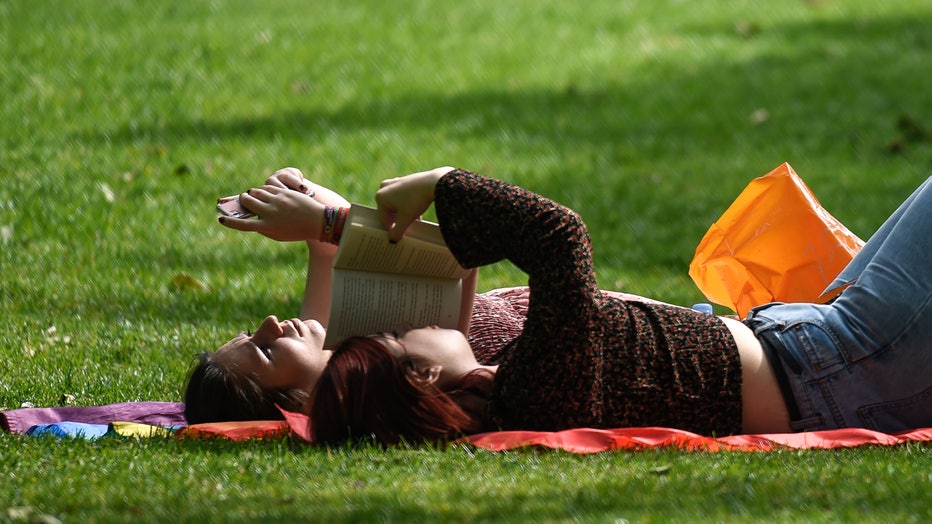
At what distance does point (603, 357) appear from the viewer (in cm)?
373

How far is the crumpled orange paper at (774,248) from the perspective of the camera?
4664 millimetres

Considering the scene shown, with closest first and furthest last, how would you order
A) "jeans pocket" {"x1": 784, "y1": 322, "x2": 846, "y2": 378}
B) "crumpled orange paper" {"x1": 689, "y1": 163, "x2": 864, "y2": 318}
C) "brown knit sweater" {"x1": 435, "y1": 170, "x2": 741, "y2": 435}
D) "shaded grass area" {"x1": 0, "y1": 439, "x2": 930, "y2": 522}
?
"shaded grass area" {"x1": 0, "y1": 439, "x2": 930, "y2": 522} → "brown knit sweater" {"x1": 435, "y1": 170, "x2": 741, "y2": 435} → "jeans pocket" {"x1": 784, "y1": 322, "x2": 846, "y2": 378} → "crumpled orange paper" {"x1": 689, "y1": 163, "x2": 864, "y2": 318}

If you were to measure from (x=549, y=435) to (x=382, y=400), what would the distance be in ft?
1.65

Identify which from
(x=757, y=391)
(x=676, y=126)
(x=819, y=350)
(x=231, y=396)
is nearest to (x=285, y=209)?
(x=231, y=396)

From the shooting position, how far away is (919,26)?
12984mm

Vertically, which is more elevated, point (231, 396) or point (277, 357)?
point (277, 357)

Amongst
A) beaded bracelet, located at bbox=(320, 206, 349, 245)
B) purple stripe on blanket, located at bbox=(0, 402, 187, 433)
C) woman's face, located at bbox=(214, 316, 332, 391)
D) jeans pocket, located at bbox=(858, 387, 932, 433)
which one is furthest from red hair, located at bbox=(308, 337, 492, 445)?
jeans pocket, located at bbox=(858, 387, 932, 433)

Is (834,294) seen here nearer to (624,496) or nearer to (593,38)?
(624,496)

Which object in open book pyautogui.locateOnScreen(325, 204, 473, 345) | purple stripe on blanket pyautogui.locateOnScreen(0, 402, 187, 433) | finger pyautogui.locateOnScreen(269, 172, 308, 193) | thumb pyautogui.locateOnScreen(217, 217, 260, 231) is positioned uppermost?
finger pyautogui.locateOnScreen(269, 172, 308, 193)

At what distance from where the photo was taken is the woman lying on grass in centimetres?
398

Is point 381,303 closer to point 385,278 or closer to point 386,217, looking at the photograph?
point 385,278

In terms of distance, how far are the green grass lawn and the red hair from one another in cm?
12

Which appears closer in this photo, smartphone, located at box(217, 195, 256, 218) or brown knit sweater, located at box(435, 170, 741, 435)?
brown knit sweater, located at box(435, 170, 741, 435)

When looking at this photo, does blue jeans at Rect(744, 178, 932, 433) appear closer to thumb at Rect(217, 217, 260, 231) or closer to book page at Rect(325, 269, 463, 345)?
book page at Rect(325, 269, 463, 345)
